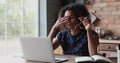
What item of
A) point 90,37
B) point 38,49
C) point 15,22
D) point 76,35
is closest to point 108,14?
point 15,22

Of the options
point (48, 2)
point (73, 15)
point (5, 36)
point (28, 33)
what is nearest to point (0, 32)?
point (5, 36)

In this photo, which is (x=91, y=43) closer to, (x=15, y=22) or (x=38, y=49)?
(x=38, y=49)

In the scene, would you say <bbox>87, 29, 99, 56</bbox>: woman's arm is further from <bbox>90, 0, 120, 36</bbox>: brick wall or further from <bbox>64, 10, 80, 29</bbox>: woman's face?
<bbox>90, 0, 120, 36</bbox>: brick wall

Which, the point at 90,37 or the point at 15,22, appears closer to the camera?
the point at 90,37

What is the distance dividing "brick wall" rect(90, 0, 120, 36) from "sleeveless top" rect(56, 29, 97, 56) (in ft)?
5.48

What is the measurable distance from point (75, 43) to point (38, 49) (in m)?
0.69

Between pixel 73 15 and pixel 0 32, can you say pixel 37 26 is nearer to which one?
pixel 0 32

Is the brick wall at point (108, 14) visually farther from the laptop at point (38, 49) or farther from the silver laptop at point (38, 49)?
the silver laptop at point (38, 49)

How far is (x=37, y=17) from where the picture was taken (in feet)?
13.9

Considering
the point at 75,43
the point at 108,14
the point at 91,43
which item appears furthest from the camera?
the point at 108,14

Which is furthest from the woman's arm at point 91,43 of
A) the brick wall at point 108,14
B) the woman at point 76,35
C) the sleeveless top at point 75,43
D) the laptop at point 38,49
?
the brick wall at point 108,14

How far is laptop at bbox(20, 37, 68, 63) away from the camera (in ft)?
6.36

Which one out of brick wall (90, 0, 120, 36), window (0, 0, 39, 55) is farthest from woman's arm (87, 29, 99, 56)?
brick wall (90, 0, 120, 36)

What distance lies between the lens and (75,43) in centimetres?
259
